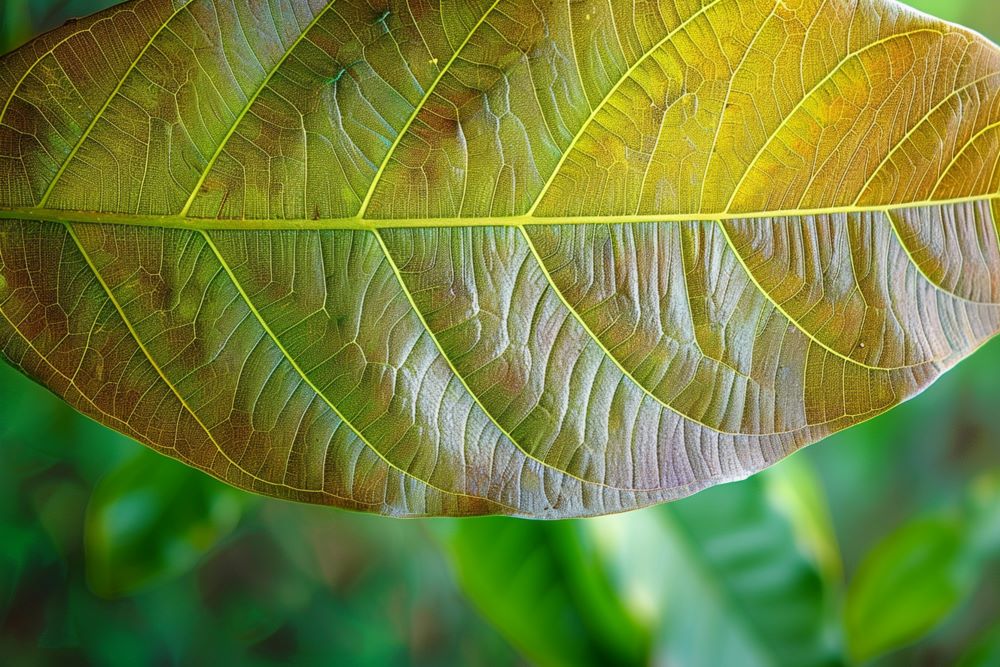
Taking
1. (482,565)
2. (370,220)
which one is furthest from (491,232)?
(482,565)

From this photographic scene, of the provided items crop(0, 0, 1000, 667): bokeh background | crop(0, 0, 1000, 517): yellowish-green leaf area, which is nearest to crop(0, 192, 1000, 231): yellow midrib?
crop(0, 0, 1000, 517): yellowish-green leaf area

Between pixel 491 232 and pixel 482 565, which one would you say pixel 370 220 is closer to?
pixel 491 232

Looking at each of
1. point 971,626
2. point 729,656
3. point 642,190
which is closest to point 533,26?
point 642,190

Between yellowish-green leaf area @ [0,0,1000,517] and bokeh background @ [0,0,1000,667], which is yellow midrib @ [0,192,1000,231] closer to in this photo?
yellowish-green leaf area @ [0,0,1000,517]

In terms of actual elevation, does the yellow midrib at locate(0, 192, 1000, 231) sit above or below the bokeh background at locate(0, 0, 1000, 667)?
above

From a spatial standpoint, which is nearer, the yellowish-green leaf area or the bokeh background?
the yellowish-green leaf area

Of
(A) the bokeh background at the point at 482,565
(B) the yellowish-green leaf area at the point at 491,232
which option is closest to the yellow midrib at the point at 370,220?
(B) the yellowish-green leaf area at the point at 491,232

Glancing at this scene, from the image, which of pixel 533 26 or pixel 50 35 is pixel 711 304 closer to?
pixel 533 26
